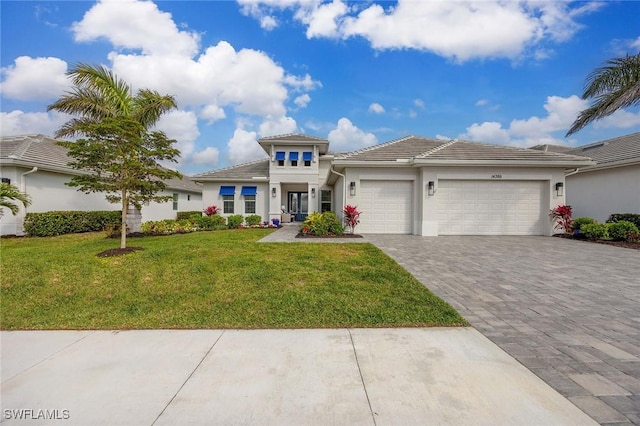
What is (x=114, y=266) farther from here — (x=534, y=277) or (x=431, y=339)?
(x=534, y=277)

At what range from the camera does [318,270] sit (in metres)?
6.50

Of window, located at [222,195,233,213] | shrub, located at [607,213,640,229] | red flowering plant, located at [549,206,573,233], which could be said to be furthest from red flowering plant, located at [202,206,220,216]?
shrub, located at [607,213,640,229]

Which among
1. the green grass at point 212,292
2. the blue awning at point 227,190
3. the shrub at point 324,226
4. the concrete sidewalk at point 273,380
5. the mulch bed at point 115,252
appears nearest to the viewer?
the concrete sidewalk at point 273,380

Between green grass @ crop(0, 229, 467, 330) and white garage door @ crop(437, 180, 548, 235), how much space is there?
6.93 m

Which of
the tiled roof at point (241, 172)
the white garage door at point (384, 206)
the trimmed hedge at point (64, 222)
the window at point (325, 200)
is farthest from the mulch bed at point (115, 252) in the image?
the window at point (325, 200)

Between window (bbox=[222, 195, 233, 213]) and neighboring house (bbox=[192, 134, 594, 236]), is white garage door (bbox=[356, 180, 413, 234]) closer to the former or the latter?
neighboring house (bbox=[192, 134, 594, 236])

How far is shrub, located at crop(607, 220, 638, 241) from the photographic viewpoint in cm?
1104

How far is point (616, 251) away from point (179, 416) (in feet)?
42.0

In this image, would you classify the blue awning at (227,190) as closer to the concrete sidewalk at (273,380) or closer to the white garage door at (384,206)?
the white garage door at (384,206)

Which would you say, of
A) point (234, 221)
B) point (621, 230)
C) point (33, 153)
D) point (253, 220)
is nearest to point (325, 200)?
point (253, 220)

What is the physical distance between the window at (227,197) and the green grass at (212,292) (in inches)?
453

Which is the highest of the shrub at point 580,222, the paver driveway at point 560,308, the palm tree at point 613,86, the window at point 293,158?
the palm tree at point 613,86

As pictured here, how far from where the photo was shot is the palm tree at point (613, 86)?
10.1 metres

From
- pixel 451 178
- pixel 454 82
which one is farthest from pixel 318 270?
pixel 454 82
